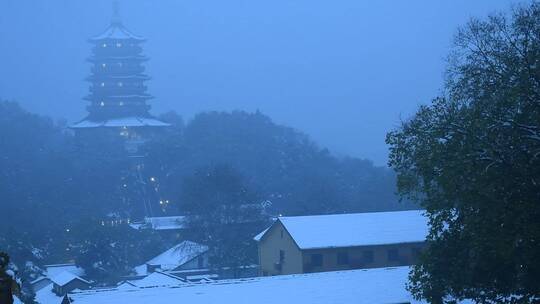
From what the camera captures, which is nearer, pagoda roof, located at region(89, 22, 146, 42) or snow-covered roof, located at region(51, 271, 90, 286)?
snow-covered roof, located at region(51, 271, 90, 286)

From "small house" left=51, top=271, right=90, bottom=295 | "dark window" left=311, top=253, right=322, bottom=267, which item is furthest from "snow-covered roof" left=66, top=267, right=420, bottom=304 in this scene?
"small house" left=51, top=271, right=90, bottom=295

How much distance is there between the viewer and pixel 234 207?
37406 mm

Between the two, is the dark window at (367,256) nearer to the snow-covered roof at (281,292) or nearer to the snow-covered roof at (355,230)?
the snow-covered roof at (355,230)

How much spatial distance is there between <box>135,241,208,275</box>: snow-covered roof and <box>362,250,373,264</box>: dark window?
10.6 metres

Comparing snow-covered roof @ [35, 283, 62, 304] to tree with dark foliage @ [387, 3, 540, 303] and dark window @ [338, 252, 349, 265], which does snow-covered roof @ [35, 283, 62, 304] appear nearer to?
dark window @ [338, 252, 349, 265]

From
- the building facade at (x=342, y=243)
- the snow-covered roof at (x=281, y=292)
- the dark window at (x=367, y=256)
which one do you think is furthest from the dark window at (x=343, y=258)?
the snow-covered roof at (x=281, y=292)

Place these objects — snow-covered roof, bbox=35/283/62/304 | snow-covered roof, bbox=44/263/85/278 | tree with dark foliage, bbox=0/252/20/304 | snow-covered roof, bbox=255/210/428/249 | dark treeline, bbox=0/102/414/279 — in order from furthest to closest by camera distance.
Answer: dark treeline, bbox=0/102/414/279
snow-covered roof, bbox=44/263/85/278
snow-covered roof, bbox=35/283/62/304
snow-covered roof, bbox=255/210/428/249
tree with dark foliage, bbox=0/252/20/304

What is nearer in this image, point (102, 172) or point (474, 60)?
point (474, 60)

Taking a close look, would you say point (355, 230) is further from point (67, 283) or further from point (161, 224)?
point (161, 224)

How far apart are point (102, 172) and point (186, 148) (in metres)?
7.46

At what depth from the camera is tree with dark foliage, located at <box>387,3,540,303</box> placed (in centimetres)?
1005

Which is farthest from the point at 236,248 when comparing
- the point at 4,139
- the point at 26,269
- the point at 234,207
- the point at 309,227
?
the point at 4,139

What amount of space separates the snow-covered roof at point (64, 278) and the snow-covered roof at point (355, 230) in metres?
9.69

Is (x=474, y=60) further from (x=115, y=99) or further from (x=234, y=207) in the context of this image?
(x=115, y=99)
